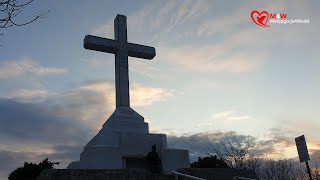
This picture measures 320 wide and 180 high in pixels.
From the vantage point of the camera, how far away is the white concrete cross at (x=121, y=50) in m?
13.5

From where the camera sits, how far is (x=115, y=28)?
14945mm

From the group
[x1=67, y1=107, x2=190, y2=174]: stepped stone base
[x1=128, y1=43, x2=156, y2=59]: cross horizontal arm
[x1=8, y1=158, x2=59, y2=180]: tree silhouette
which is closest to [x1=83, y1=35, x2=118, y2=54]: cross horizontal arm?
[x1=128, y1=43, x2=156, y2=59]: cross horizontal arm

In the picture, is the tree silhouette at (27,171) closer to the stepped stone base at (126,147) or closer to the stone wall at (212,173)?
the stepped stone base at (126,147)

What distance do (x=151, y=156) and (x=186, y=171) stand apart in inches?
119

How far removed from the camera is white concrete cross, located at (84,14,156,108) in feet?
44.3

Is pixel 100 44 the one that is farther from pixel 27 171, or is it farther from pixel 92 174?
pixel 27 171

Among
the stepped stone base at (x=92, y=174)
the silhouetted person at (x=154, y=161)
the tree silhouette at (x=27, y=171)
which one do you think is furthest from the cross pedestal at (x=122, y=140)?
the tree silhouette at (x=27, y=171)

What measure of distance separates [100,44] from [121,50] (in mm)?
891

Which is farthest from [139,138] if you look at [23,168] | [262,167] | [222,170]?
[262,167]

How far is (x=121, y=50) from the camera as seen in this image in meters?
14.3

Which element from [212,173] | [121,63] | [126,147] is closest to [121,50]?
[121,63]

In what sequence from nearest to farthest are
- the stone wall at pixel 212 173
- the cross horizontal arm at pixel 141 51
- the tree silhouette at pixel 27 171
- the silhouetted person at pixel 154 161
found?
the stone wall at pixel 212 173
the silhouetted person at pixel 154 161
the cross horizontal arm at pixel 141 51
the tree silhouette at pixel 27 171

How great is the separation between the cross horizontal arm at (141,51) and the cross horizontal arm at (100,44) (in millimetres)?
671

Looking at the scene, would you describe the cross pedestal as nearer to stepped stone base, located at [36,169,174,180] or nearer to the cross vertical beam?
the cross vertical beam
